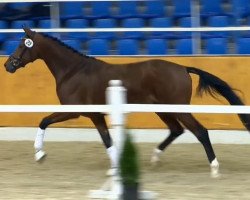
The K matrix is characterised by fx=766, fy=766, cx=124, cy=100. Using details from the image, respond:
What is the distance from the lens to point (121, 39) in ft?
42.3

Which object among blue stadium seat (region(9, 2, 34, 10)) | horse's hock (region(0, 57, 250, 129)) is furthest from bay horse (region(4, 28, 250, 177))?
blue stadium seat (region(9, 2, 34, 10))

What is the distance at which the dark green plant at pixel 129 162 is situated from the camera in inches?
252

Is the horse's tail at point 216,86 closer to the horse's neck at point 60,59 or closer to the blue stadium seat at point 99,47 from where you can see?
the horse's neck at point 60,59

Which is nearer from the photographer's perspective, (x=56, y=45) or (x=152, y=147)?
(x=56, y=45)

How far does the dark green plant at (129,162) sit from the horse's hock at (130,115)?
5.48m

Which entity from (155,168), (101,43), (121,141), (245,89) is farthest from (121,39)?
(121,141)

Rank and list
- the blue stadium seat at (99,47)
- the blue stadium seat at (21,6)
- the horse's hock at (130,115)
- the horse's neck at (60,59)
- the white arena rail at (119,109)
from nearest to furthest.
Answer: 1. the white arena rail at (119,109)
2. the horse's neck at (60,59)
3. the horse's hock at (130,115)
4. the blue stadium seat at (99,47)
5. the blue stadium seat at (21,6)

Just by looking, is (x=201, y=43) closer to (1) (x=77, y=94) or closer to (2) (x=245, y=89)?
(2) (x=245, y=89)

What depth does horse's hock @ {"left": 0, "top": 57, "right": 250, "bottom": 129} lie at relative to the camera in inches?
467

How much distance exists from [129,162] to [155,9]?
24.0 ft

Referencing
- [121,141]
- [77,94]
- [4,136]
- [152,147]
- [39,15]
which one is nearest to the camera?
[121,141]

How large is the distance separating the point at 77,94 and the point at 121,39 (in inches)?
118

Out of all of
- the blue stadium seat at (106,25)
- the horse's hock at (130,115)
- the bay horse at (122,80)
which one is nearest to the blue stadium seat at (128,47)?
the blue stadium seat at (106,25)

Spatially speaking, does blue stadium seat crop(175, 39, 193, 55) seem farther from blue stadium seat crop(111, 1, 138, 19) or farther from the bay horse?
the bay horse
